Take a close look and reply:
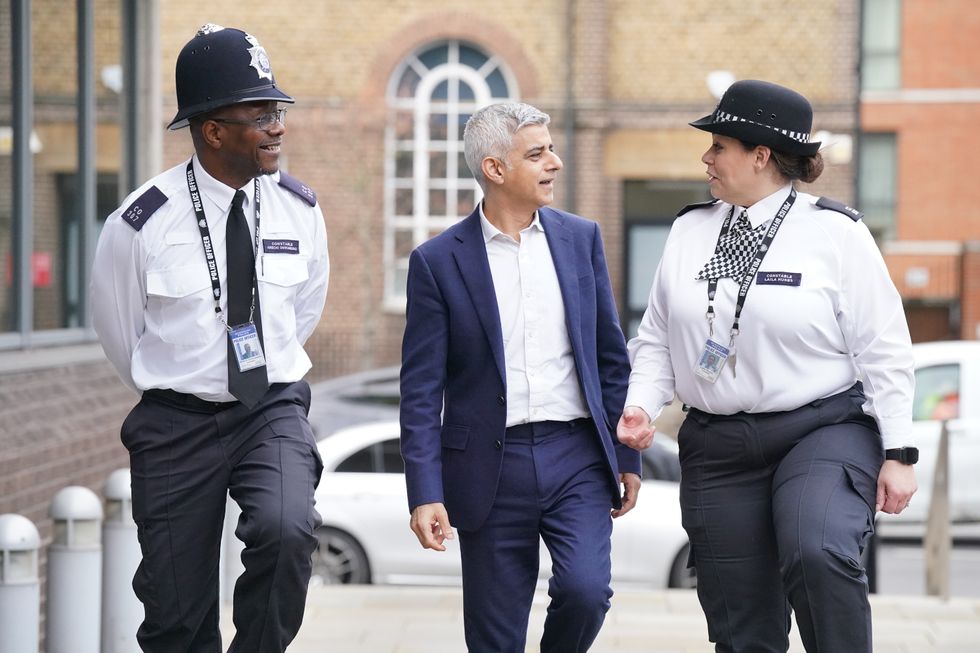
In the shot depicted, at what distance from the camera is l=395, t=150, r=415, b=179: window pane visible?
24125mm

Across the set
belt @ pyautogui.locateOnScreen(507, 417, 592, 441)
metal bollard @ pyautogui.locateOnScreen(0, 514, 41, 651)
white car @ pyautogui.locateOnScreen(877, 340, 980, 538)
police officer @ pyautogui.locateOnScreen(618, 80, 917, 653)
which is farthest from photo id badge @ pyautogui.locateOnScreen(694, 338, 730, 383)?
white car @ pyautogui.locateOnScreen(877, 340, 980, 538)

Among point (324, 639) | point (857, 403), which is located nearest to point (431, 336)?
point (857, 403)

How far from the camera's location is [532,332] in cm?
452

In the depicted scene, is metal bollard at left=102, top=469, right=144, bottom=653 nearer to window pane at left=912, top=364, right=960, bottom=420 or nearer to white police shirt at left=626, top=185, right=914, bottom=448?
white police shirt at left=626, top=185, right=914, bottom=448

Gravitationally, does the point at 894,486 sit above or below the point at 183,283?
below

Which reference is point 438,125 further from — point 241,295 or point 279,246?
point 241,295

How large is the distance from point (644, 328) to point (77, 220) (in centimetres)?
485

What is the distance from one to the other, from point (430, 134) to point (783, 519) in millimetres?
20100

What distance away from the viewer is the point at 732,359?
4.24 meters

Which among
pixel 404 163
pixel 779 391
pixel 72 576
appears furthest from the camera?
pixel 404 163

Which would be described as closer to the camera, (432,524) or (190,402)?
(190,402)

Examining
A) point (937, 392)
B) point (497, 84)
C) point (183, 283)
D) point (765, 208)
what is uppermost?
point (497, 84)

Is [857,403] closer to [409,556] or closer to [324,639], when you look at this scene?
[324,639]

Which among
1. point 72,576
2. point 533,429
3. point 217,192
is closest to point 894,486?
point 533,429
